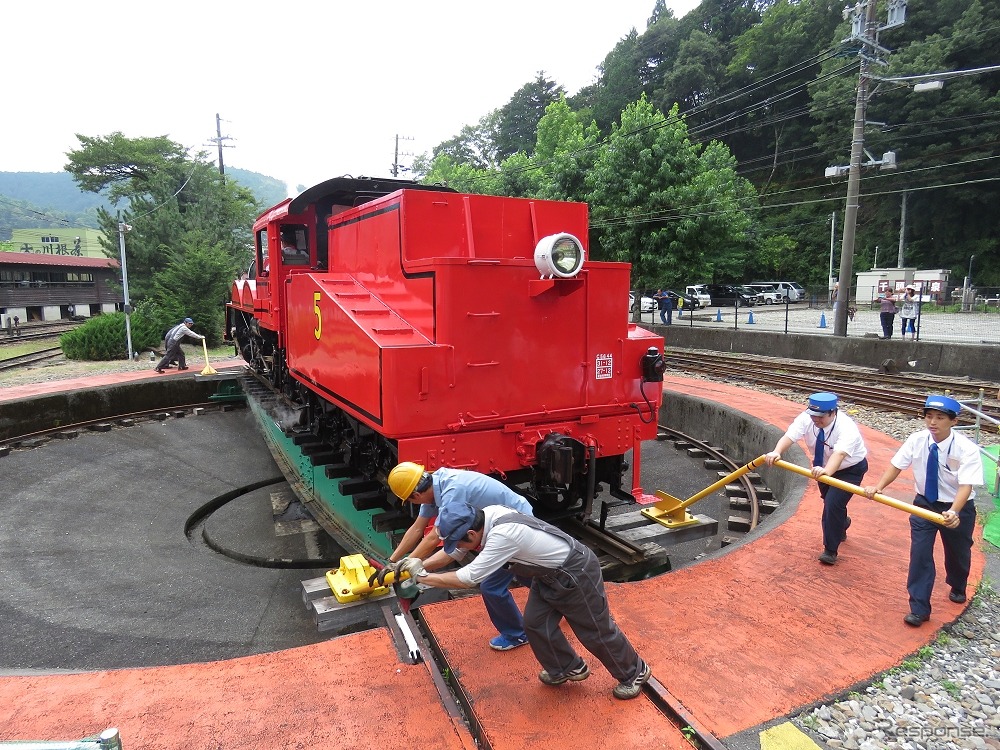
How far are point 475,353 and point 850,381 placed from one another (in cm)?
1102

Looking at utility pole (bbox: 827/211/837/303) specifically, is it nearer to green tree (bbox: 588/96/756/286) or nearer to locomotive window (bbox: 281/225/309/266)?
green tree (bbox: 588/96/756/286)

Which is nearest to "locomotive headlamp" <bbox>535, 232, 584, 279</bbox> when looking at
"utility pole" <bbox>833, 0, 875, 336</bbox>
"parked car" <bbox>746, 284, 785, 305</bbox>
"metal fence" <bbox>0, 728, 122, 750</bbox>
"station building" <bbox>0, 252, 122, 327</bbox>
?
"metal fence" <bbox>0, 728, 122, 750</bbox>

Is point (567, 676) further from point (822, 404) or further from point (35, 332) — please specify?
point (35, 332)

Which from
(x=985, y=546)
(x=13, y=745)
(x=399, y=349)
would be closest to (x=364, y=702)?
(x=13, y=745)

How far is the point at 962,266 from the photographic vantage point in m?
36.8

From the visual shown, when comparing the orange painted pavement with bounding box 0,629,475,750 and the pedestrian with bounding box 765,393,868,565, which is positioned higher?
the pedestrian with bounding box 765,393,868,565

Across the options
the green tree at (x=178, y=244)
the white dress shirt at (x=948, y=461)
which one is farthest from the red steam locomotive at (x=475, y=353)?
the green tree at (x=178, y=244)

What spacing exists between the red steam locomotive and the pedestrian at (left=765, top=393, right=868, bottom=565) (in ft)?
4.25

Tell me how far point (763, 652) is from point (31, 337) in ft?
99.1

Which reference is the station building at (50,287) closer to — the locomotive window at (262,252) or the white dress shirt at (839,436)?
the locomotive window at (262,252)

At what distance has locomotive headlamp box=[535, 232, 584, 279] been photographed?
4.43 metres

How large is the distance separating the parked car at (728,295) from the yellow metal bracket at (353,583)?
35.4 metres

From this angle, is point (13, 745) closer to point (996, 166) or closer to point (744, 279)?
point (996, 166)

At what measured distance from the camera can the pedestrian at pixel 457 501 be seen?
9.95ft
